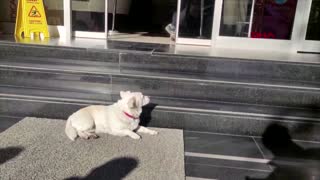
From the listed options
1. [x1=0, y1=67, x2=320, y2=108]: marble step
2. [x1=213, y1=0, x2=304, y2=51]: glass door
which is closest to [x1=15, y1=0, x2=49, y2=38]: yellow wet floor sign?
[x1=0, y1=67, x2=320, y2=108]: marble step

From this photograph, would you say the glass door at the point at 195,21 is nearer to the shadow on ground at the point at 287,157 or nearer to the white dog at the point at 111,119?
the shadow on ground at the point at 287,157

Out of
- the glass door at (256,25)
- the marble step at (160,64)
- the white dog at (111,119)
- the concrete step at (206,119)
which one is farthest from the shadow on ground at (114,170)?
the glass door at (256,25)

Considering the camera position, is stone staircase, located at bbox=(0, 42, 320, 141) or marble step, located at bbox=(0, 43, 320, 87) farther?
marble step, located at bbox=(0, 43, 320, 87)

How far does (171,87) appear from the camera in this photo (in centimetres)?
309

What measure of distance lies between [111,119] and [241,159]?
1.22 meters

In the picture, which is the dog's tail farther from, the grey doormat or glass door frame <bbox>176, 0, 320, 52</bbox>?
glass door frame <bbox>176, 0, 320, 52</bbox>

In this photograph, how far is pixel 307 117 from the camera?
2.95 meters

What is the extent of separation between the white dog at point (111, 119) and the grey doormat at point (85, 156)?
0.07 m

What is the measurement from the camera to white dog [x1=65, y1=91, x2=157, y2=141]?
2596mm

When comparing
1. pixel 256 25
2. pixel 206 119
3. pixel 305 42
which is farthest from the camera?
pixel 256 25

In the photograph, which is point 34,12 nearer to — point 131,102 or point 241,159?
point 131,102

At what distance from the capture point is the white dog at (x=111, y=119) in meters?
2.60

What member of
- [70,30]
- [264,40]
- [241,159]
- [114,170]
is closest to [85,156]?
[114,170]

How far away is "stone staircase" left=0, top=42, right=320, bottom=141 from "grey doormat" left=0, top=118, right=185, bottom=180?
32 centimetres
